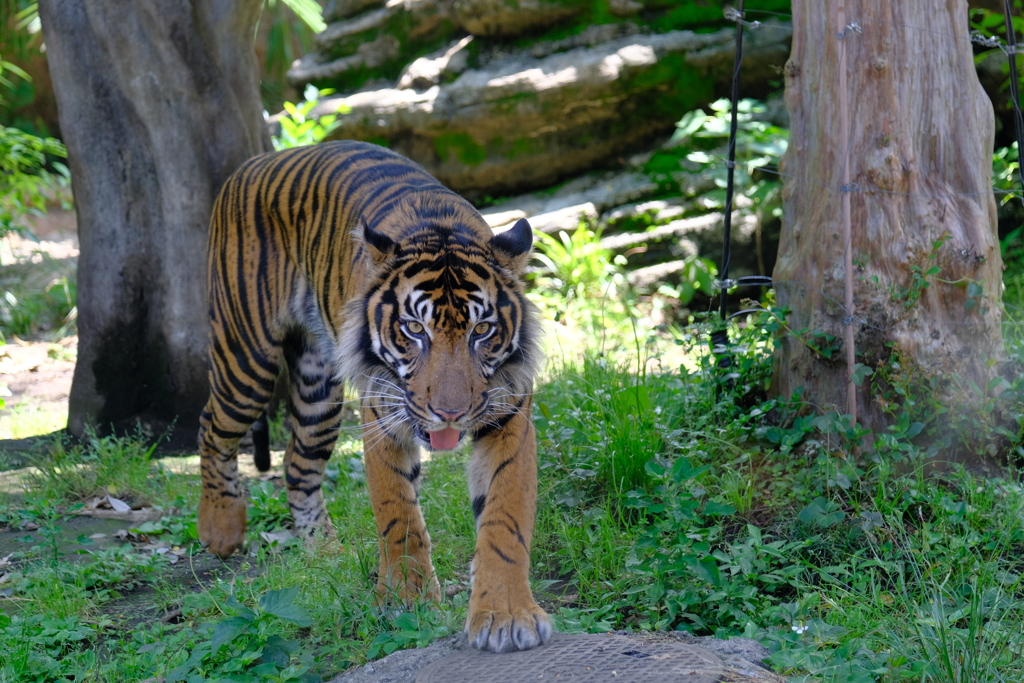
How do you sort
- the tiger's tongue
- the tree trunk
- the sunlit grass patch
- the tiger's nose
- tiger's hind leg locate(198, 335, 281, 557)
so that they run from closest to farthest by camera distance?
the tiger's nose < the tiger's tongue < tiger's hind leg locate(198, 335, 281, 557) < the tree trunk < the sunlit grass patch

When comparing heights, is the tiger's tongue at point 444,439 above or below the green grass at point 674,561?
above

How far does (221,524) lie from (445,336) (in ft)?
6.53

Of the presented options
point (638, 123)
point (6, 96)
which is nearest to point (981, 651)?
point (638, 123)

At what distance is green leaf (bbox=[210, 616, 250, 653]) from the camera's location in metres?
2.64

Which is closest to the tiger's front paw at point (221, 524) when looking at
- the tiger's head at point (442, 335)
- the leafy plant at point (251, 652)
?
the tiger's head at point (442, 335)

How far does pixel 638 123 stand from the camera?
898 cm

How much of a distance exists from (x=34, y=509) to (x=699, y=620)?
3.34 metres

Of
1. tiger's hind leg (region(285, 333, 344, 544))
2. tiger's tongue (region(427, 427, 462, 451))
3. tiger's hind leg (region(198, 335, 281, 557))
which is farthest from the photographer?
tiger's hind leg (region(285, 333, 344, 544))

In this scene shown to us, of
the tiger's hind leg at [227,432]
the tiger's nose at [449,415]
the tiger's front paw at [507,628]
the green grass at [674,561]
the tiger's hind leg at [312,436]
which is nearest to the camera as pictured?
the tiger's front paw at [507,628]

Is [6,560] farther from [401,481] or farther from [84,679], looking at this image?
[401,481]

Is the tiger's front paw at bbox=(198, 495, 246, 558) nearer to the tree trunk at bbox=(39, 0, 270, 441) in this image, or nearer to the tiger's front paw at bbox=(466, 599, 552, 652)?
the tree trunk at bbox=(39, 0, 270, 441)

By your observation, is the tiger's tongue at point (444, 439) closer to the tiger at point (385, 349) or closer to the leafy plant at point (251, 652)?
the tiger at point (385, 349)

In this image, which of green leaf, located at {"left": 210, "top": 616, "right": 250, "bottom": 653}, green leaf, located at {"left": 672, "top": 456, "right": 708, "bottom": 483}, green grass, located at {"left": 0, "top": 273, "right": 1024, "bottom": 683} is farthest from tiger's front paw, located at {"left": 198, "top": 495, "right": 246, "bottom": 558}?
green leaf, located at {"left": 672, "top": 456, "right": 708, "bottom": 483}

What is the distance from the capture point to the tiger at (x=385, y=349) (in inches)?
115
